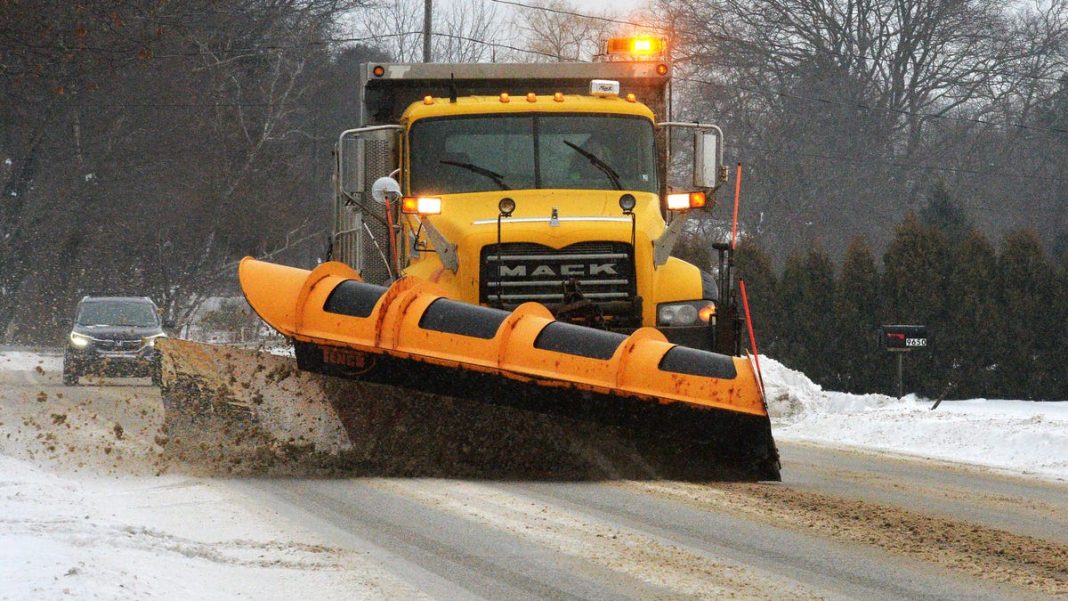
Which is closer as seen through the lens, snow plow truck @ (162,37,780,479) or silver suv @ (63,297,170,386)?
snow plow truck @ (162,37,780,479)

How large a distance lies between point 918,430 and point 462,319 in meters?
7.07

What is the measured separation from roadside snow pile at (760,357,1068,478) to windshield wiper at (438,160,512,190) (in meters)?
4.52

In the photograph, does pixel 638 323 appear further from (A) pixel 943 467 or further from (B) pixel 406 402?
(A) pixel 943 467

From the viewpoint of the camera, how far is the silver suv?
23.0m

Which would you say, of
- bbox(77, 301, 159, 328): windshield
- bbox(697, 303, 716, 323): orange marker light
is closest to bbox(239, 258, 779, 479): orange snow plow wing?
bbox(697, 303, 716, 323): orange marker light

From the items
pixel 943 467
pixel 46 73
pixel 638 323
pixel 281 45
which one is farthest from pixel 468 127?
pixel 281 45

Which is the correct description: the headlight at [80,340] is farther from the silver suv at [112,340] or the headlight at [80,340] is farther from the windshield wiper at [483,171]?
the windshield wiper at [483,171]

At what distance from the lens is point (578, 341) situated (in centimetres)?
828

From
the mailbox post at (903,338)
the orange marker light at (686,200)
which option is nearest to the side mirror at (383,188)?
the orange marker light at (686,200)

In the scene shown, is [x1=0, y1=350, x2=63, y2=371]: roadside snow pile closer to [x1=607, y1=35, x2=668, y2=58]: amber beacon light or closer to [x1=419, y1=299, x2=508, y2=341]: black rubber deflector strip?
[x1=607, y1=35, x2=668, y2=58]: amber beacon light

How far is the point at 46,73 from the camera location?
19.8 metres

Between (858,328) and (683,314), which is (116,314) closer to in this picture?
(858,328)

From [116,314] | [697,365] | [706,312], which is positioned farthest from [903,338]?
[116,314]

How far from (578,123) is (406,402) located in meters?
2.49
